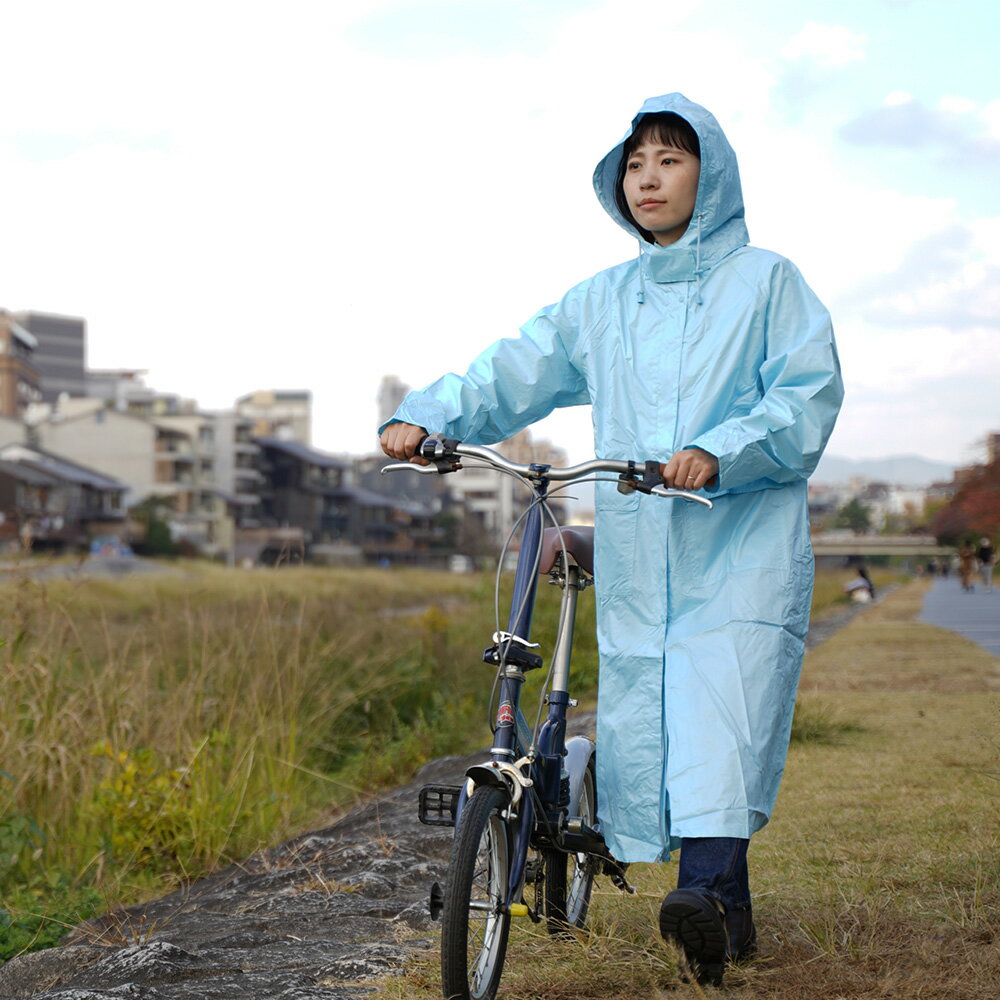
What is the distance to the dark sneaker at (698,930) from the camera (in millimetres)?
2592

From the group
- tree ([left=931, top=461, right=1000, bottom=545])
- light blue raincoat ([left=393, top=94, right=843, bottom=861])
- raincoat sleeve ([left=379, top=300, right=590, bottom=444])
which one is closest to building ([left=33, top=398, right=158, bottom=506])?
tree ([left=931, top=461, right=1000, bottom=545])

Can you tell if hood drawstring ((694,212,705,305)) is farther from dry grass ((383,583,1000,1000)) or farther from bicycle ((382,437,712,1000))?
dry grass ((383,583,1000,1000))

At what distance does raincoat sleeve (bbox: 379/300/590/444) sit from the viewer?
308 cm

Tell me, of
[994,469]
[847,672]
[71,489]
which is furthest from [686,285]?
[71,489]

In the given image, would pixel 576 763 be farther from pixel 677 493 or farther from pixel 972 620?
pixel 972 620

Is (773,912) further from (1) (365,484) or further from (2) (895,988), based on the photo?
(1) (365,484)

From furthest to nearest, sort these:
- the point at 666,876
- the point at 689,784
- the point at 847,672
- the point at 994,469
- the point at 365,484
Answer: the point at 365,484 → the point at 994,469 → the point at 847,672 → the point at 666,876 → the point at 689,784

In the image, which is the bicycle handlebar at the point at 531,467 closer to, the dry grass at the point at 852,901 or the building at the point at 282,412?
the dry grass at the point at 852,901

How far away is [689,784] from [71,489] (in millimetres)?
69750

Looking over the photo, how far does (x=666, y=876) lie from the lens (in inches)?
148

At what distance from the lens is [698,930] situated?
2607 mm

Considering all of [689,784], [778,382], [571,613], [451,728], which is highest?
[778,382]

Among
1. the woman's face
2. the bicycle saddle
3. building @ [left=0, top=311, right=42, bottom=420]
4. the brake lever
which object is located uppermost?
building @ [left=0, top=311, right=42, bottom=420]

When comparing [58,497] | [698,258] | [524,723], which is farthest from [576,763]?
[58,497]
